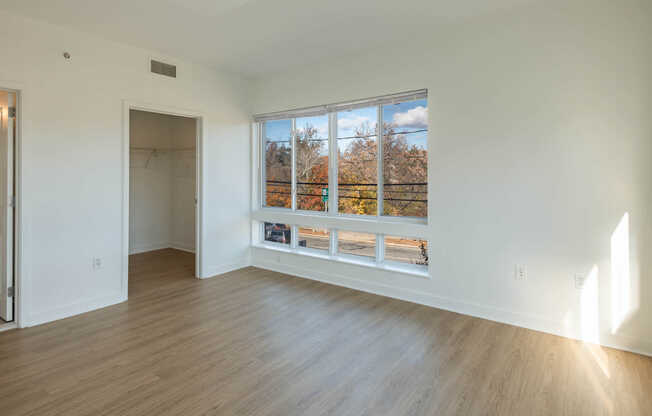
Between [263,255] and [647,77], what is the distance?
4.52 metres

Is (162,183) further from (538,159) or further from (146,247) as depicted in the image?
(538,159)

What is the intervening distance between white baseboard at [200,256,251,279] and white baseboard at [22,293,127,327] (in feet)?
3.60

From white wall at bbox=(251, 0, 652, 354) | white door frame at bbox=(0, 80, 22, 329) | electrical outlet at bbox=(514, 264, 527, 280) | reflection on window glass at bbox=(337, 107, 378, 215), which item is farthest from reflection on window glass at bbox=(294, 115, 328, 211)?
white door frame at bbox=(0, 80, 22, 329)

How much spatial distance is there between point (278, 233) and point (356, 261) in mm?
1414

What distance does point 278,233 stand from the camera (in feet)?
17.2

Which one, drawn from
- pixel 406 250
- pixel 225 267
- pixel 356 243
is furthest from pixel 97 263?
pixel 406 250

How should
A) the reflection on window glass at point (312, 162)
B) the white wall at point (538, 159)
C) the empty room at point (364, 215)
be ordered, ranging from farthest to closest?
the reflection on window glass at point (312, 162) → the white wall at point (538, 159) → the empty room at point (364, 215)

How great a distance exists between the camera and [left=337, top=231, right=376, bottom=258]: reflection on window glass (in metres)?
4.28

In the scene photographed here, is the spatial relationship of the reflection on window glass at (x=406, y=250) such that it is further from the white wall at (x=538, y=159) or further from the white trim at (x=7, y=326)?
the white trim at (x=7, y=326)

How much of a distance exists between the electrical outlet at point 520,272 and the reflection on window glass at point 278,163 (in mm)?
2948

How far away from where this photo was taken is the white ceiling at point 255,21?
294 cm

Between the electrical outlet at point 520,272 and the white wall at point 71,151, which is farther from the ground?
the white wall at point 71,151

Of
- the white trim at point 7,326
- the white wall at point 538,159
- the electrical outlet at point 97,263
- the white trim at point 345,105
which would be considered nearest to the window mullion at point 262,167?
the white trim at point 345,105

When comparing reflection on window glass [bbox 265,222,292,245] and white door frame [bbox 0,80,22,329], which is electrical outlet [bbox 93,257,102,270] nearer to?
white door frame [bbox 0,80,22,329]
